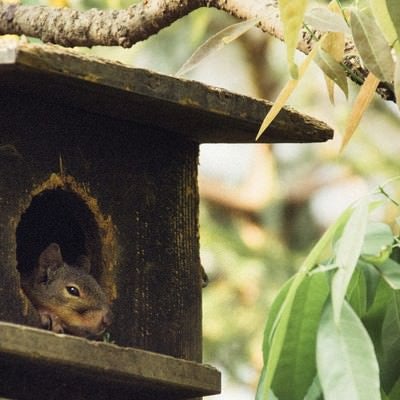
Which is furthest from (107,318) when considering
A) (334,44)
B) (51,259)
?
(334,44)

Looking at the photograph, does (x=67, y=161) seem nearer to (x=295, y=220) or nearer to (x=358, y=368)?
(x=358, y=368)

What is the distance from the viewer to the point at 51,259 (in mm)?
2883

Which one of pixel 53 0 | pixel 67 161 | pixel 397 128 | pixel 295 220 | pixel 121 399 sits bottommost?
pixel 121 399

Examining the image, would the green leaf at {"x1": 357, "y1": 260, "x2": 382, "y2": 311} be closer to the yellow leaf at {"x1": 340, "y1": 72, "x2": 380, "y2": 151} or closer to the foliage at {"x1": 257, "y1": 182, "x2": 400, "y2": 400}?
the foliage at {"x1": 257, "y1": 182, "x2": 400, "y2": 400}

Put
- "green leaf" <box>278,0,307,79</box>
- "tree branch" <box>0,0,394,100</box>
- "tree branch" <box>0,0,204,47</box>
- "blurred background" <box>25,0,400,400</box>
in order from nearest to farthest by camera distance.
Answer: "green leaf" <box>278,0,307,79</box>
"tree branch" <box>0,0,394,100</box>
"tree branch" <box>0,0,204,47</box>
"blurred background" <box>25,0,400,400</box>

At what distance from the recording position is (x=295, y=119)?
2.84 m

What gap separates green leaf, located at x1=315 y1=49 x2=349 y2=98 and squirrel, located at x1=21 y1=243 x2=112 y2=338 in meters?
0.85

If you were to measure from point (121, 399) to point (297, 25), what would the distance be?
1.30 metres

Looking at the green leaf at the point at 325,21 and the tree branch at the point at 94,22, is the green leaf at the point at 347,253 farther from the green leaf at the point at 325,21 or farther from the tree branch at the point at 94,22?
the tree branch at the point at 94,22

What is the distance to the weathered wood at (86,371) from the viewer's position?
2.33 m

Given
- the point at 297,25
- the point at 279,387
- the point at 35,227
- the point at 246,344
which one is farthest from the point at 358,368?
the point at 246,344

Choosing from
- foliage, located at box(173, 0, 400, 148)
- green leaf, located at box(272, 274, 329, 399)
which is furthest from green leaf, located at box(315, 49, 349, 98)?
green leaf, located at box(272, 274, 329, 399)

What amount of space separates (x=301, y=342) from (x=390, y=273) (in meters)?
0.18

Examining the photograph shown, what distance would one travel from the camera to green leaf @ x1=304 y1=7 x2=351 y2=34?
2035 mm
